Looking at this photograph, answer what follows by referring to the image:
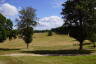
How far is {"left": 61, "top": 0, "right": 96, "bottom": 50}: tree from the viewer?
41.0 metres

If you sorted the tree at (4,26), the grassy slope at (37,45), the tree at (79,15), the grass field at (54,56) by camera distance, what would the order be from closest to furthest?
the grass field at (54,56) → the tree at (79,15) → the grassy slope at (37,45) → the tree at (4,26)

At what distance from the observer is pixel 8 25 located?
70250 mm

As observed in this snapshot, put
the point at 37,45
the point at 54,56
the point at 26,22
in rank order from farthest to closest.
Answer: the point at 37,45 < the point at 26,22 < the point at 54,56

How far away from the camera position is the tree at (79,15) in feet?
135

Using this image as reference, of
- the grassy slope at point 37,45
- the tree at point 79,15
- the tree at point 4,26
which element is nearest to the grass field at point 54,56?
the grassy slope at point 37,45

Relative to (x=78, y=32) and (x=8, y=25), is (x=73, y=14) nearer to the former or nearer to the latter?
(x=78, y=32)

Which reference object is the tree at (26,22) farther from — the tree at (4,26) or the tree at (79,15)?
the tree at (79,15)

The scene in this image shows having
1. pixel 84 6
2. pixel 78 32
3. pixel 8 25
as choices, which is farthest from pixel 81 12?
pixel 8 25

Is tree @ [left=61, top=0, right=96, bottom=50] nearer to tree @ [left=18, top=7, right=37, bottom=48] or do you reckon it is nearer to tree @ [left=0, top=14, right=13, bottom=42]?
tree @ [left=18, top=7, right=37, bottom=48]

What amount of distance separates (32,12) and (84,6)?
19.7m

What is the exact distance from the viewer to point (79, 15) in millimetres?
41531

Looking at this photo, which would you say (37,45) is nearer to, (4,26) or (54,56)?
(4,26)

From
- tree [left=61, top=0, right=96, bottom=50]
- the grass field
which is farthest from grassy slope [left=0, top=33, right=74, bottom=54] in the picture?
tree [left=61, top=0, right=96, bottom=50]

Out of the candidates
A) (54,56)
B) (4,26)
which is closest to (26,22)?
(4,26)
